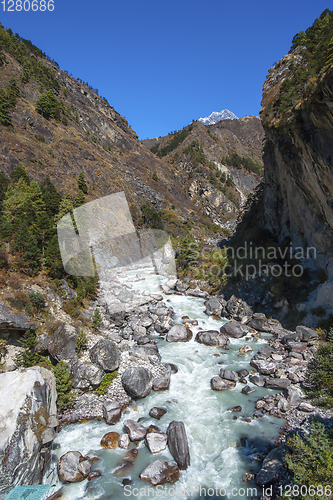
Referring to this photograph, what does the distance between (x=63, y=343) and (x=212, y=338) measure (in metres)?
10.3

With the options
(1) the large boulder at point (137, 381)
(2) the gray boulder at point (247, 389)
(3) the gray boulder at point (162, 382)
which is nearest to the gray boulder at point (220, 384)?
(2) the gray boulder at point (247, 389)

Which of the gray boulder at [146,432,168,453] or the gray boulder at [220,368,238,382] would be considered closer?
the gray boulder at [146,432,168,453]

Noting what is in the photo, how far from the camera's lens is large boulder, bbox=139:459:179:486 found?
27.5ft

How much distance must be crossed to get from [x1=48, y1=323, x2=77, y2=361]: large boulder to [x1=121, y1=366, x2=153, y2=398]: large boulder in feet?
11.6

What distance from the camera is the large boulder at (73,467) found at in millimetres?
8500

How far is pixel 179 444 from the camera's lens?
9391mm

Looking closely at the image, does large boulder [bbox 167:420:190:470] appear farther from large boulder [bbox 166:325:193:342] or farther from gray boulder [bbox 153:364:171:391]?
large boulder [bbox 166:325:193:342]

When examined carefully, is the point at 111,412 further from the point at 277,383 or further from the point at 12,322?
the point at 277,383

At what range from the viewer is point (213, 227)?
77125 millimetres

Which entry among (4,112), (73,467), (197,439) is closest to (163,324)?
(197,439)

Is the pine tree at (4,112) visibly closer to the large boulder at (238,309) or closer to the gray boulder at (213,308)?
the gray boulder at (213,308)

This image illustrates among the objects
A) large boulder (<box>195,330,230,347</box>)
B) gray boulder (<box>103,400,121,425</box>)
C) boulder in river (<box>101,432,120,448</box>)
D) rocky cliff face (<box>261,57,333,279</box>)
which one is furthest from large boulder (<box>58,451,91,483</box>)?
rocky cliff face (<box>261,57,333,279</box>)

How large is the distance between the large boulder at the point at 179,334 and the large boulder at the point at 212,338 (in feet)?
2.36

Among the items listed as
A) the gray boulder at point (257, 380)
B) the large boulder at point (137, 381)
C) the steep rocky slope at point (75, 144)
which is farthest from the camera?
the steep rocky slope at point (75, 144)
